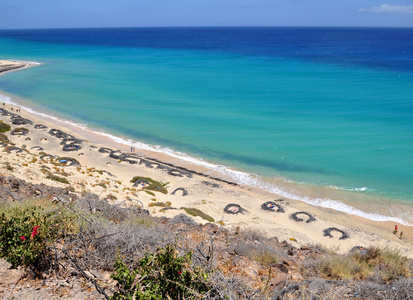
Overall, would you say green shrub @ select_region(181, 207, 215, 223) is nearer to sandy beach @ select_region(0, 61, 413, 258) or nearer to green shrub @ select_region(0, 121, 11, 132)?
sandy beach @ select_region(0, 61, 413, 258)

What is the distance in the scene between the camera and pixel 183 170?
24.7 meters

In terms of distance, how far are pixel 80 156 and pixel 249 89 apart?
33502 mm

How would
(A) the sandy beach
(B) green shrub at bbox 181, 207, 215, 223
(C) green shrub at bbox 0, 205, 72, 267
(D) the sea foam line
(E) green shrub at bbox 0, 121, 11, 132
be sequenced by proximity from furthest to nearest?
→ (E) green shrub at bbox 0, 121, 11, 132, (D) the sea foam line, (A) the sandy beach, (B) green shrub at bbox 181, 207, 215, 223, (C) green shrub at bbox 0, 205, 72, 267

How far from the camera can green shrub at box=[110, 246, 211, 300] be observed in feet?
15.3

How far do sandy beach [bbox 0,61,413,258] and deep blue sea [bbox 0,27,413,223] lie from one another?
72.6 inches

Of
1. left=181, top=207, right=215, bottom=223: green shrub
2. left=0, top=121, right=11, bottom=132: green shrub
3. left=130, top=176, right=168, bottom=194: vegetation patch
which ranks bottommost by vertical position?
left=130, top=176, right=168, bottom=194: vegetation patch

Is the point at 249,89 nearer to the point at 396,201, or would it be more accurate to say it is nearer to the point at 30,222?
the point at 396,201

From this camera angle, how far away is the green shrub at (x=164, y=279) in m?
4.66

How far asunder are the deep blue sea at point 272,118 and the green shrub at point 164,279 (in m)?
17.3

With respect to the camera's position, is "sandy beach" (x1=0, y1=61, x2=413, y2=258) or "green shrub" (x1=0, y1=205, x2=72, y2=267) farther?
"sandy beach" (x1=0, y1=61, x2=413, y2=258)

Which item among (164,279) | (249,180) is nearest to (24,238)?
(164,279)

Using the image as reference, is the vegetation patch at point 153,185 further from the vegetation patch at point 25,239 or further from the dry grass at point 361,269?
the vegetation patch at point 25,239

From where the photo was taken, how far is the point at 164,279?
490 cm

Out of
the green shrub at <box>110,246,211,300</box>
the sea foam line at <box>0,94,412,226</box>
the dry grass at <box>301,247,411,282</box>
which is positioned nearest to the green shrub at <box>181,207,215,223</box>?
the dry grass at <box>301,247,411,282</box>
